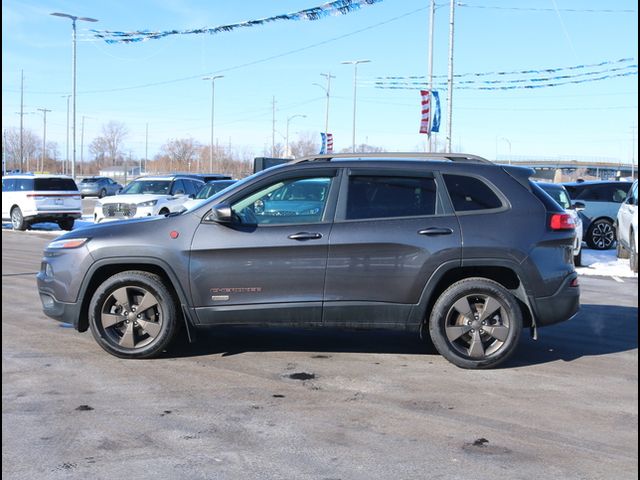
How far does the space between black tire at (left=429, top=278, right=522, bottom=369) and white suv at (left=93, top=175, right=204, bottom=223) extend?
13.4 meters

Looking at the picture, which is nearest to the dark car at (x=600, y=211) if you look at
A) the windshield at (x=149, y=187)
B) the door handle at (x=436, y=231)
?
the windshield at (x=149, y=187)

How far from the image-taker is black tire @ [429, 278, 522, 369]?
20.8ft

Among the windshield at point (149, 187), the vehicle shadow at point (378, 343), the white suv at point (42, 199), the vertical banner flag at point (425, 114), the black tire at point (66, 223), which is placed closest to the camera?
the vehicle shadow at point (378, 343)

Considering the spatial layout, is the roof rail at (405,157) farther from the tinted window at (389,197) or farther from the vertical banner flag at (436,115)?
the vertical banner flag at (436,115)

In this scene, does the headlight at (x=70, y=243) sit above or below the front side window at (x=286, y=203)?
below

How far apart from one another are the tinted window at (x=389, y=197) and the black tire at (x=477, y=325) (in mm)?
768

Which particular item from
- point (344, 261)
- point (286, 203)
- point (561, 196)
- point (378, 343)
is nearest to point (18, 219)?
point (561, 196)

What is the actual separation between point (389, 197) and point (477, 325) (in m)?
1.35

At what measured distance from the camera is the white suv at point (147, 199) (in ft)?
66.0

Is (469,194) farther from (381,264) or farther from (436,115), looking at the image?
(436,115)

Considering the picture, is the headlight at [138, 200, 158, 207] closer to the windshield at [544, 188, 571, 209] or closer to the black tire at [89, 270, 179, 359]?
the windshield at [544, 188, 571, 209]

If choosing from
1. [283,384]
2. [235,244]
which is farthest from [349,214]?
[283,384]

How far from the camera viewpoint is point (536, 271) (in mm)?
6367

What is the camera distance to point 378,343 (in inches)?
286
